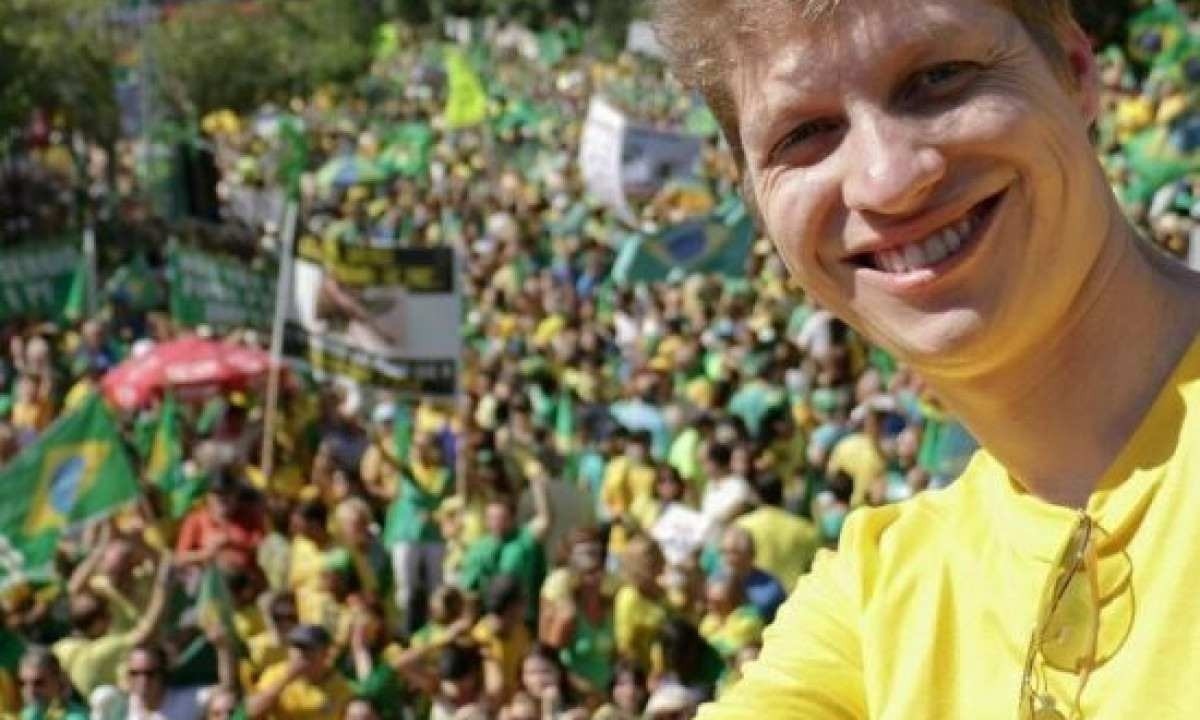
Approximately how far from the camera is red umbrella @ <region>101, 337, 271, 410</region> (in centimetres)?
1333

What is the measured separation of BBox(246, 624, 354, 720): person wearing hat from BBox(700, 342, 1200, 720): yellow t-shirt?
19.8ft

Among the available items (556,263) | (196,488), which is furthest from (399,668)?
(556,263)

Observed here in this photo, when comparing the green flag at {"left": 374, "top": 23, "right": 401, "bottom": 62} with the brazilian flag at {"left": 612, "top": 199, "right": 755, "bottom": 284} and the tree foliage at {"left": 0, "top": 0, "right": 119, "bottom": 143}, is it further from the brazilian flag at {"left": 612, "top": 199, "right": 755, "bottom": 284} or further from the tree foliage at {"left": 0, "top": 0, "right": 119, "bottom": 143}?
the brazilian flag at {"left": 612, "top": 199, "right": 755, "bottom": 284}

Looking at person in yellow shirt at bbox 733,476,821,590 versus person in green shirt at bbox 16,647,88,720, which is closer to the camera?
person in green shirt at bbox 16,647,88,720

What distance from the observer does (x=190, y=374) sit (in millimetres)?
13281

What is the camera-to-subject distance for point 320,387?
1319 cm

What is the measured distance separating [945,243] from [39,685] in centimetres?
673

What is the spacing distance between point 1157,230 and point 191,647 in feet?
17.1

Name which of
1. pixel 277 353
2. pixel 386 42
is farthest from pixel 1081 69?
pixel 386 42

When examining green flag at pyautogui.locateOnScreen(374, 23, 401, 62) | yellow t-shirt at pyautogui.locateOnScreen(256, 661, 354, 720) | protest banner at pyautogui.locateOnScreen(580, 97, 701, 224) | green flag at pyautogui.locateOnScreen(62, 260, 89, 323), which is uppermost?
green flag at pyautogui.locateOnScreen(374, 23, 401, 62)

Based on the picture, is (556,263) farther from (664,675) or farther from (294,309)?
(664,675)

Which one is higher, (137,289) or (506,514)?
(137,289)

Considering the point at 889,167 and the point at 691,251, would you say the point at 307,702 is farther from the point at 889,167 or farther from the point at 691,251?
the point at 691,251

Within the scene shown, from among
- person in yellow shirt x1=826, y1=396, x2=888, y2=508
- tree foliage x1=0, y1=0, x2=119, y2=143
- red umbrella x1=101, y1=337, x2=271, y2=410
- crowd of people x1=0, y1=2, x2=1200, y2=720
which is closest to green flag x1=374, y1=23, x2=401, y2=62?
tree foliage x1=0, y1=0, x2=119, y2=143
